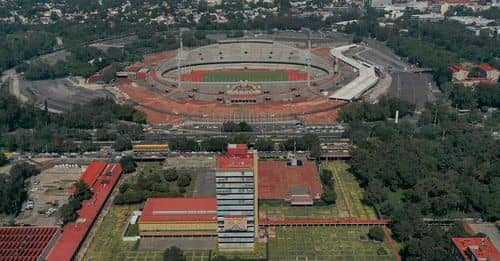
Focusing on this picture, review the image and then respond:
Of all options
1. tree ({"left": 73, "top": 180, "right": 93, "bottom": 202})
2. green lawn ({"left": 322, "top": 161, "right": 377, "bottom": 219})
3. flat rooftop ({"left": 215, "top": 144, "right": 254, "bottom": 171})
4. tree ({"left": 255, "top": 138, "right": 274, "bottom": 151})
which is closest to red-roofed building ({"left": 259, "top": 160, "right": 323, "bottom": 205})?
green lawn ({"left": 322, "top": 161, "right": 377, "bottom": 219})

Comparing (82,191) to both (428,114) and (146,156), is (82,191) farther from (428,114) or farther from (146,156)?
(428,114)

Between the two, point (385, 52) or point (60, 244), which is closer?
point (60, 244)

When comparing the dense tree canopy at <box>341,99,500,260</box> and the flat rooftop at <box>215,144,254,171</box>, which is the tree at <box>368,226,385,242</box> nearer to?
the dense tree canopy at <box>341,99,500,260</box>

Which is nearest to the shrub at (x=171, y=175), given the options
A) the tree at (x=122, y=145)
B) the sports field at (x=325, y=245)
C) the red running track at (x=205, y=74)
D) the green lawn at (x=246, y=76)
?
the tree at (x=122, y=145)

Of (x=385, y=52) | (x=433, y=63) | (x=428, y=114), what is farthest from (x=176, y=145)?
(x=385, y=52)

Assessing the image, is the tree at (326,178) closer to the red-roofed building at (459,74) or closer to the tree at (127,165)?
the tree at (127,165)
